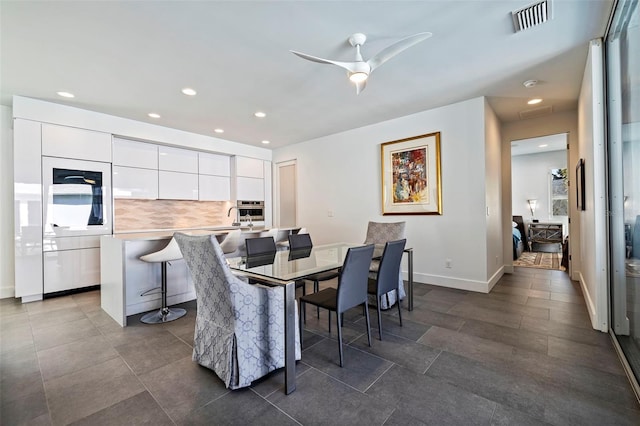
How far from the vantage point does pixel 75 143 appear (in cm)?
386

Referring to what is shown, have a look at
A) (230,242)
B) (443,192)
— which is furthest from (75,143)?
(443,192)

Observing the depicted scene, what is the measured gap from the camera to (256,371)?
5.90ft

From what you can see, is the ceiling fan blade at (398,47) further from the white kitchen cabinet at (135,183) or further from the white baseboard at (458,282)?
the white kitchen cabinet at (135,183)

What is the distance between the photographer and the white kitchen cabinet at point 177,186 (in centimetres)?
488

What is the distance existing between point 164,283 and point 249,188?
3331 mm

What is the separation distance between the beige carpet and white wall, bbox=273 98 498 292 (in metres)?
1.62

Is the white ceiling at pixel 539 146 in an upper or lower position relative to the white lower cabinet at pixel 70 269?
upper

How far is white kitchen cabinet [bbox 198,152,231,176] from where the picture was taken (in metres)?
5.45

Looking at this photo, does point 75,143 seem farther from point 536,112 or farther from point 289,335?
point 536,112

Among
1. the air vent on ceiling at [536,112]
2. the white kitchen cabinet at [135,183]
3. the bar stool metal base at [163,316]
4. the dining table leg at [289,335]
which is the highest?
the air vent on ceiling at [536,112]

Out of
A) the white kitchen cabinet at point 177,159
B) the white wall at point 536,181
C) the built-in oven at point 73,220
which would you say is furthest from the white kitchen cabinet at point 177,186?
the white wall at point 536,181

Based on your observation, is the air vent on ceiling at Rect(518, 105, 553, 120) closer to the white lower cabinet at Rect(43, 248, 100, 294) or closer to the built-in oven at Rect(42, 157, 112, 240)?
the built-in oven at Rect(42, 157, 112, 240)

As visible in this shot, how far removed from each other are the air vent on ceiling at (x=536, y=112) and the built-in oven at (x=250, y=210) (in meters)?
5.16

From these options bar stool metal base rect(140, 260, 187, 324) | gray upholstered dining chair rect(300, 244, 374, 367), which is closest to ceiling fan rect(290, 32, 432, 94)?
gray upholstered dining chair rect(300, 244, 374, 367)
